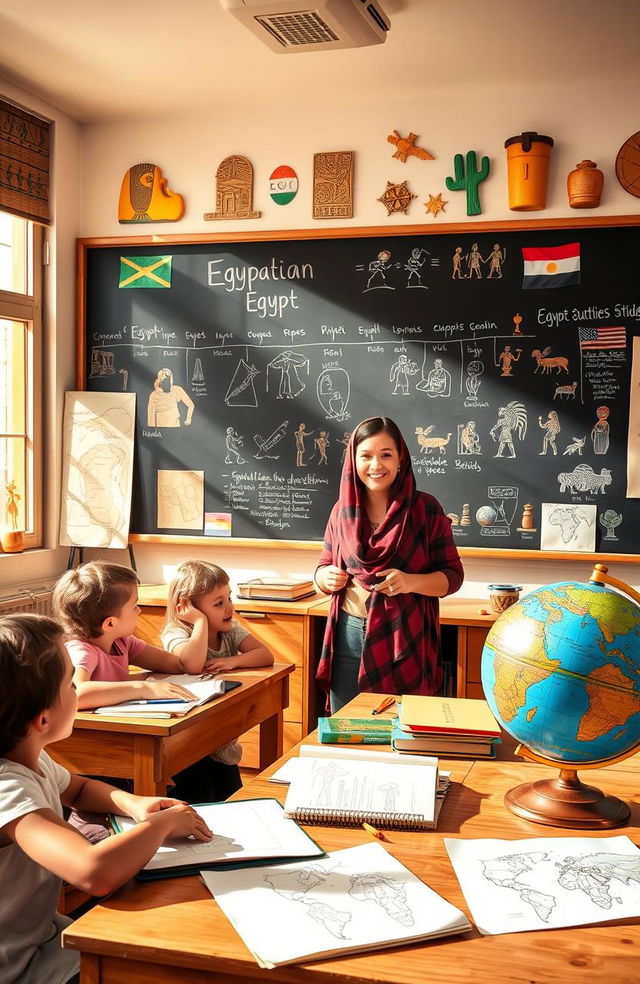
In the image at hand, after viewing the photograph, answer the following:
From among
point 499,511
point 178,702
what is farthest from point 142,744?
point 499,511

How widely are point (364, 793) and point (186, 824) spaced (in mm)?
318

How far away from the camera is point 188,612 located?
2898mm

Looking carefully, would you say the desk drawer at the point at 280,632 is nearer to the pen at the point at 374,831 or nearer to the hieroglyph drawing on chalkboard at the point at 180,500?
the hieroglyph drawing on chalkboard at the point at 180,500

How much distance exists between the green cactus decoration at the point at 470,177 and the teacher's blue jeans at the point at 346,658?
1956 millimetres

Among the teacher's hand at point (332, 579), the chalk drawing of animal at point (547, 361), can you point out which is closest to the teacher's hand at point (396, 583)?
the teacher's hand at point (332, 579)

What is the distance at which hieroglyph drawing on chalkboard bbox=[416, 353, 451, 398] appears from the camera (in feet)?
13.8

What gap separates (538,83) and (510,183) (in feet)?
1.37

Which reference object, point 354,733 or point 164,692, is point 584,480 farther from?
point 354,733

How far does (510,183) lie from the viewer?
404 centimetres

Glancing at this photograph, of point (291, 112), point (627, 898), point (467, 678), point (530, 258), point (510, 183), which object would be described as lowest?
point (467, 678)

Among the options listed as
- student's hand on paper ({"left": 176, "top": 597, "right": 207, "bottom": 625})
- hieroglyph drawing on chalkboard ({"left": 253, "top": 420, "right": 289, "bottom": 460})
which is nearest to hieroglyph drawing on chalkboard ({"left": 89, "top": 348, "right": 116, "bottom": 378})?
hieroglyph drawing on chalkboard ({"left": 253, "top": 420, "right": 289, "bottom": 460})

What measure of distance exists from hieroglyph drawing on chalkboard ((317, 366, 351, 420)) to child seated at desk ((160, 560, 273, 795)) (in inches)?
62.5

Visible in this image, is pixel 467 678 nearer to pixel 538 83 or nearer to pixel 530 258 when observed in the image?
pixel 530 258

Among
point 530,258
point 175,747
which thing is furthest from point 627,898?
point 530,258
